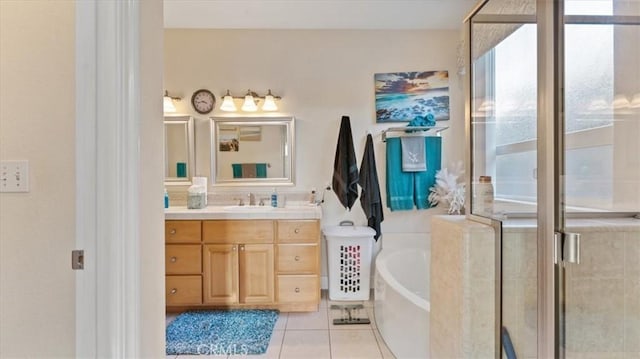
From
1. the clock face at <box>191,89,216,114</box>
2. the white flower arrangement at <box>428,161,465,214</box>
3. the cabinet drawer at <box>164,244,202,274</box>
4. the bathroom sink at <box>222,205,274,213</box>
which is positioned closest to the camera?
the cabinet drawer at <box>164,244,202,274</box>

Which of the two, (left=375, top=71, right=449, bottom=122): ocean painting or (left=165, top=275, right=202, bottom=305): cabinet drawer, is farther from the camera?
(left=375, top=71, right=449, bottom=122): ocean painting

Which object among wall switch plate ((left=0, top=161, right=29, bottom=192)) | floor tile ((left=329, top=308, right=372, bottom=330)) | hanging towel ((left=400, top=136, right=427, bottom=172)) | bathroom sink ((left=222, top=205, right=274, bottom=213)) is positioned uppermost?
hanging towel ((left=400, top=136, right=427, bottom=172))

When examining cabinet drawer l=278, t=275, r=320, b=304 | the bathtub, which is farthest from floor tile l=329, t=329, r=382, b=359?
cabinet drawer l=278, t=275, r=320, b=304

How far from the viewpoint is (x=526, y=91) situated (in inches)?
51.1

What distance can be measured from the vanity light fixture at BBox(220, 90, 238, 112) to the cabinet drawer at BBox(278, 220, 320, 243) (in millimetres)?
1329

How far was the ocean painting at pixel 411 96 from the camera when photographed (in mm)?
3283

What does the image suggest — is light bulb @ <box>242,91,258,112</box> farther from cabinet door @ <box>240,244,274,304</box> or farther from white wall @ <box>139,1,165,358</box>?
white wall @ <box>139,1,165,358</box>

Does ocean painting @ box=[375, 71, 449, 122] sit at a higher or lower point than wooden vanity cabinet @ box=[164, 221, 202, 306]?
higher

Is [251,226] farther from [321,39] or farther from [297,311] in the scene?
[321,39]

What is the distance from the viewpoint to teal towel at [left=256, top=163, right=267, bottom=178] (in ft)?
10.9

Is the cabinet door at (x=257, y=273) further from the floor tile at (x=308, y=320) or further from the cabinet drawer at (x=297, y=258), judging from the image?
the floor tile at (x=308, y=320)

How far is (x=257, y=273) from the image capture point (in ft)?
8.96

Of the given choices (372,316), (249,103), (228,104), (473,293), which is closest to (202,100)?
(228,104)

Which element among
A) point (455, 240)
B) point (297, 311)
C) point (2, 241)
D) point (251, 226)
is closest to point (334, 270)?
point (297, 311)
